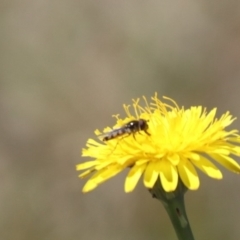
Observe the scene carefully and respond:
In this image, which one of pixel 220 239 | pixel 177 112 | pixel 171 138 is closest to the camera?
pixel 171 138

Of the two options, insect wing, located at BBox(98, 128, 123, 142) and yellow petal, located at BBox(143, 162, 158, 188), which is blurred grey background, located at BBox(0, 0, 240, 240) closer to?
insect wing, located at BBox(98, 128, 123, 142)

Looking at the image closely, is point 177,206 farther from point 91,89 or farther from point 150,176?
point 91,89

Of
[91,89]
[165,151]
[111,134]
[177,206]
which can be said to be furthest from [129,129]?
[91,89]

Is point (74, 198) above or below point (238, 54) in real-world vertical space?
below

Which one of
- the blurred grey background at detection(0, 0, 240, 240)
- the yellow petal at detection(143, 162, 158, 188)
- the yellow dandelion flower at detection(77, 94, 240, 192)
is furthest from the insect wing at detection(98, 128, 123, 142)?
the blurred grey background at detection(0, 0, 240, 240)

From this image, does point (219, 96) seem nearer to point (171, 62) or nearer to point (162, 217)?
point (171, 62)

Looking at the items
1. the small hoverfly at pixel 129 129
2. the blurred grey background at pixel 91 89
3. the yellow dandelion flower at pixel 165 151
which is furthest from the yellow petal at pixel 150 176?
the blurred grey background at pixel 91 89

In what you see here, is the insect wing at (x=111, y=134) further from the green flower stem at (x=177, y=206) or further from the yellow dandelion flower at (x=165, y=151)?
the green flower stem at (x=177, y=206)

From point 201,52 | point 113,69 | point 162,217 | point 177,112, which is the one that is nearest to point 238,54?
point 201,52
